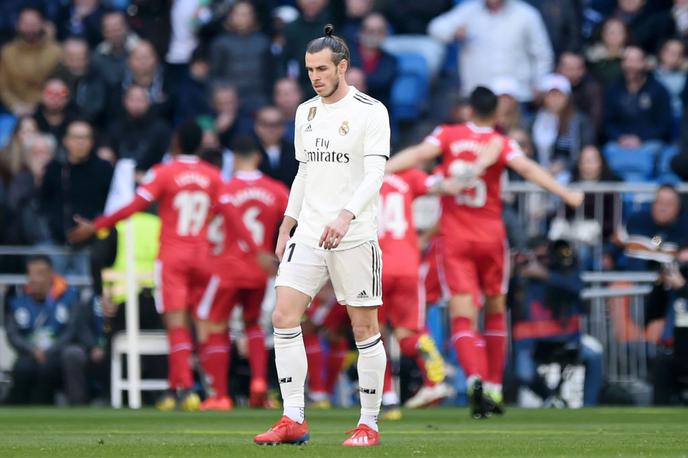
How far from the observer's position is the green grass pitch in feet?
32.4

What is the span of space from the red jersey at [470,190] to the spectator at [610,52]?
7.44m

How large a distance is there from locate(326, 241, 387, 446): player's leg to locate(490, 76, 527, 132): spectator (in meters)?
7.75

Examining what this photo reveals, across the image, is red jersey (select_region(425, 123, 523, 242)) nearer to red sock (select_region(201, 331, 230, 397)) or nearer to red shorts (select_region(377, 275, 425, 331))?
red shorts (select_region(377, 275, 425, 331))

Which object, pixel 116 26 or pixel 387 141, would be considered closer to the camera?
pixel 387 141

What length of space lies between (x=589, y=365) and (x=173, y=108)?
687 centimetres

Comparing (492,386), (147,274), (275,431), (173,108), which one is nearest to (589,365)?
(492,386)

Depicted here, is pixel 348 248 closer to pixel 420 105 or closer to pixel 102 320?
pixel 102 320

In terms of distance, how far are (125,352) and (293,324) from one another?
337 inches

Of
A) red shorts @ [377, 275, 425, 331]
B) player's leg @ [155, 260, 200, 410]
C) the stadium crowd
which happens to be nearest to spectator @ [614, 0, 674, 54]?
the stadium crowd

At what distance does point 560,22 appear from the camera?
22.6 metres

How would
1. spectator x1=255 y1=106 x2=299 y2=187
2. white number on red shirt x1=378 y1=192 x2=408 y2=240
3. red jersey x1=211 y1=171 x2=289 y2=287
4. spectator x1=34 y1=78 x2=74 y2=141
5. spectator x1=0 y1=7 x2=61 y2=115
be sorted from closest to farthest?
1. white number on red shirt x1=378 y1=192 x2=408 y2=240
2. red jersey x1=211 y1=171 x2=289 y2=287
3. spectator x1=255 y1=106 x2=299 y2=187
4. spectator x1=34 y1=78 x2=74 y2=141
5. spectator x1=0 y1=7 x2=61 y2=115

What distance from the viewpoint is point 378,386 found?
10453 millimetres

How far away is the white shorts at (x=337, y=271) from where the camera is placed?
10.3 m

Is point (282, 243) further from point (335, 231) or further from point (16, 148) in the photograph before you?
point (16, 148)
